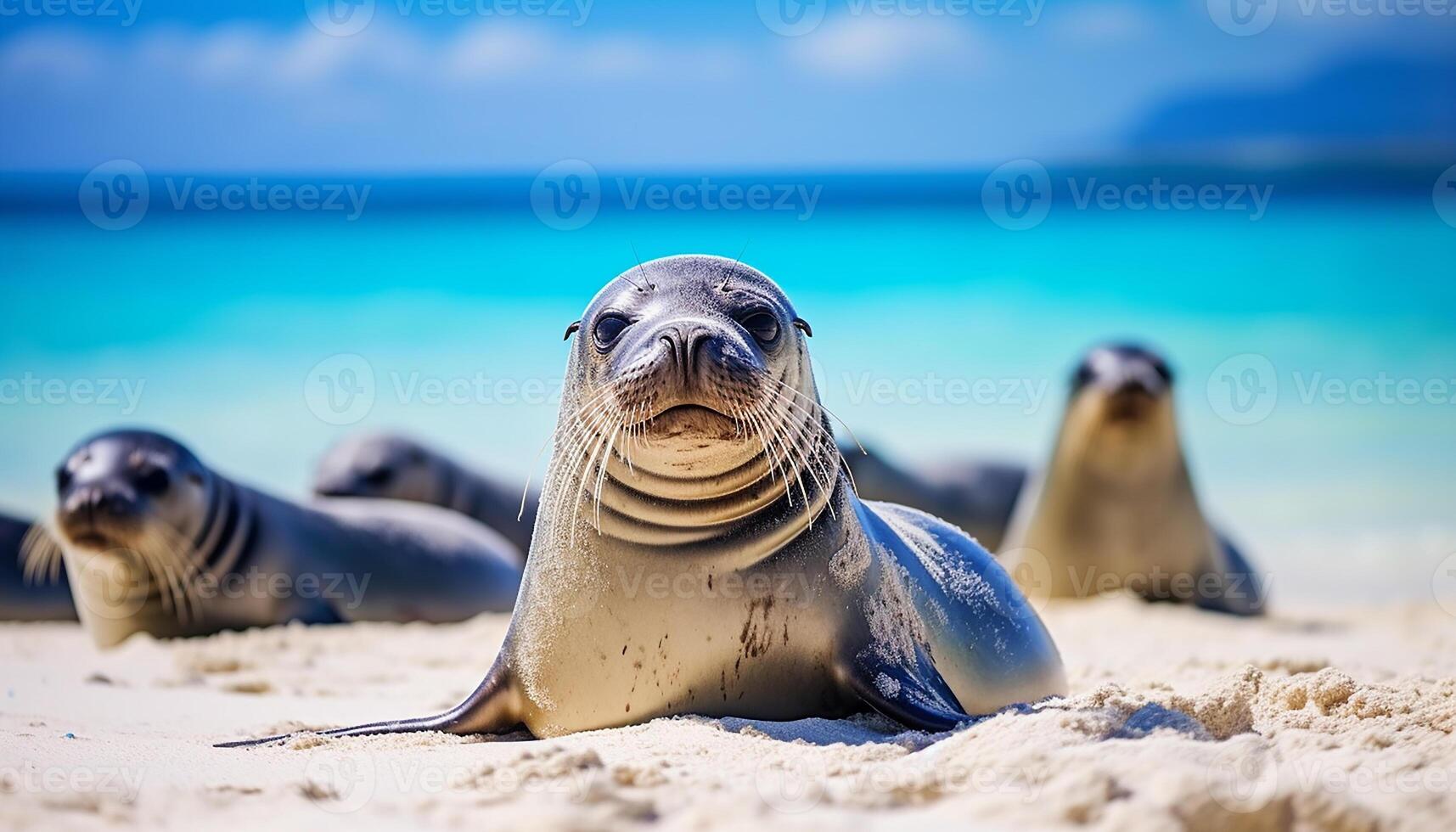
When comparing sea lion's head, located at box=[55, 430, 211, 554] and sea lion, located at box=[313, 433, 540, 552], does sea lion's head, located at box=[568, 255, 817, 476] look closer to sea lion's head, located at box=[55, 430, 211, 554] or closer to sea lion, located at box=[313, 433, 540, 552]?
sea lion's head, located at box=[55, 430, 211, 554]

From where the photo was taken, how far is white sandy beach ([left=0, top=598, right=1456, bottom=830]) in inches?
105

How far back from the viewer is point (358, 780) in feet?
10.1

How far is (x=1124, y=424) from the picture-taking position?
27.9 ft

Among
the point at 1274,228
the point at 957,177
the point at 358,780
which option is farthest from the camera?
the point at 957,177

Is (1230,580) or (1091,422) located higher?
(1091,422)

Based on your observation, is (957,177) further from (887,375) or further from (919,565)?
(919,565)

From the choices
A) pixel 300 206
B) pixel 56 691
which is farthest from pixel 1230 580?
pixel 300 206

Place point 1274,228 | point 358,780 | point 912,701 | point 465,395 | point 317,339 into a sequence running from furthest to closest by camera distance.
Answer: point 1274,228 → point 317,339 → point 465,395 → point 912,701 → point 358,780

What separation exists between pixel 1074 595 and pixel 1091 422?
3.10ft

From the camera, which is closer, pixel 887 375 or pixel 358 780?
pixel 358 780
